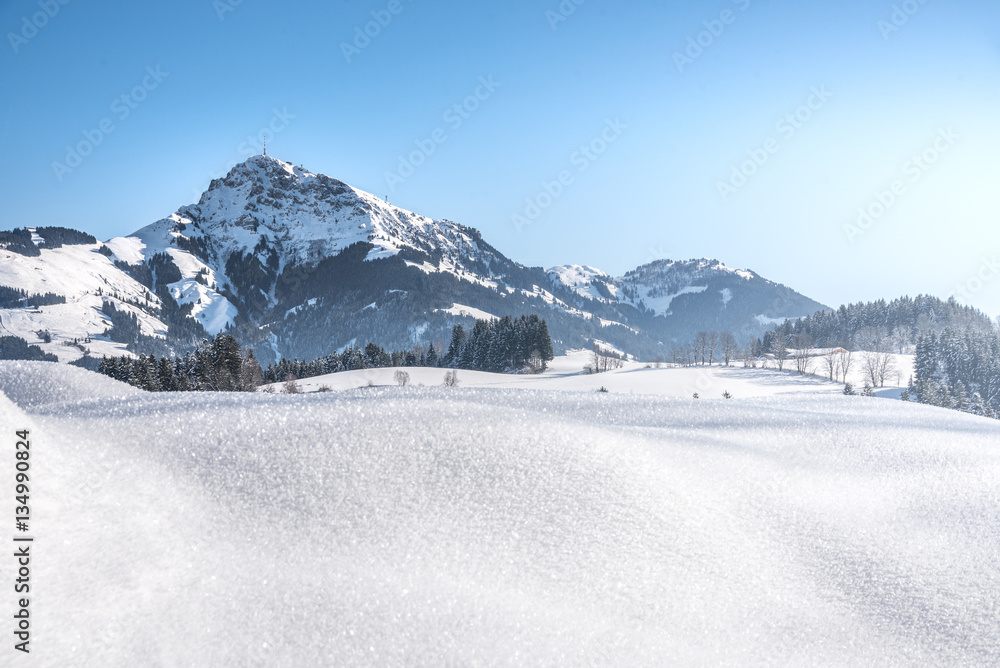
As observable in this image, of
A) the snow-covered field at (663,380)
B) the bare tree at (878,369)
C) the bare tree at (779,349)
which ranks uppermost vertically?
the bare tree at (779,349)

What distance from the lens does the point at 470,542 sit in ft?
11.2

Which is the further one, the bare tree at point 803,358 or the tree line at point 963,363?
the bare tree at point 803,358

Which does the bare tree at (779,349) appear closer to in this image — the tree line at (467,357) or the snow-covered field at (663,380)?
the snow-covered field at (663,380)

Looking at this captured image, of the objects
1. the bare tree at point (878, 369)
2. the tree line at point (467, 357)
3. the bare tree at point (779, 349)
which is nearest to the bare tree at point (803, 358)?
the bare tree at point (779, 349)

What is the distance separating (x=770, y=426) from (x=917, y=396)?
83.3m

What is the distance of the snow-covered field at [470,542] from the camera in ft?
8.54

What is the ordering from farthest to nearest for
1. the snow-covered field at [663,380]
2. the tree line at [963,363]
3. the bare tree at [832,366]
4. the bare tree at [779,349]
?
the bare tree at [779,349] → the bare tree at [832,366] → the tree line at [963,363] → the snow-covered field at [663,380]

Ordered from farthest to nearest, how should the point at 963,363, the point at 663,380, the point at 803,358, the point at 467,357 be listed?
the point at 803,358 < the point at 467,357 < the point at 963,363 < the point at 663,380

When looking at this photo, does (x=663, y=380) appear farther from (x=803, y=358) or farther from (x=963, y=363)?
(x=963, y=363)

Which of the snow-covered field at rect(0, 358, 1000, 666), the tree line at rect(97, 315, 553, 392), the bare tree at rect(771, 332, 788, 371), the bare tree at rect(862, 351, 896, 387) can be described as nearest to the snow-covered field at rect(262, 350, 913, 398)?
the bare tree at rect(862, 351, 896, 387)

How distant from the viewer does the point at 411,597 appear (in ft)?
9.60

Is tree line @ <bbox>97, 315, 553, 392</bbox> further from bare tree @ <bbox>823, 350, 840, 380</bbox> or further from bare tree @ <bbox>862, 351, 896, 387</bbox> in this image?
bare tree @ <bbox>862, 351, 896, 387</bbox>

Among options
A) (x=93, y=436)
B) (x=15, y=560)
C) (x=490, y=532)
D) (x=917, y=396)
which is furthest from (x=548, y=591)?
(x=917, y=396)

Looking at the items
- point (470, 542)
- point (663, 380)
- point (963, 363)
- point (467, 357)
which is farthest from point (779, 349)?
point (470, 542)
